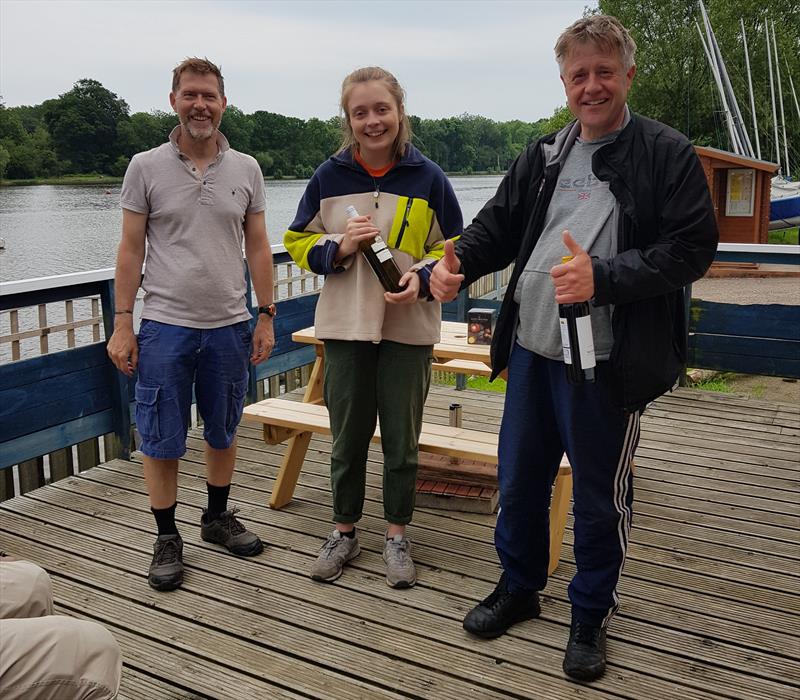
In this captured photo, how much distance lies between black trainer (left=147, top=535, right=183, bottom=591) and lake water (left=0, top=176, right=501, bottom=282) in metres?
12.8

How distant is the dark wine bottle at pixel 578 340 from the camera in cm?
183

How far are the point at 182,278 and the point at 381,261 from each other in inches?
25.4

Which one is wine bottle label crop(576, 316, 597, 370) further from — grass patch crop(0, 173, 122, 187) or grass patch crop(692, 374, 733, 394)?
grass patch crop(0, 173, 122, 187)

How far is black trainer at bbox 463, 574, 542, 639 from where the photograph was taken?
2291mm

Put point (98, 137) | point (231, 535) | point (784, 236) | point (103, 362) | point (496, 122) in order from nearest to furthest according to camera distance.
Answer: point (231, 535) < point (103, 362) < point (98, 137) < point (784, 236) < point (496, 122)

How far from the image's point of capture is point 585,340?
184cm

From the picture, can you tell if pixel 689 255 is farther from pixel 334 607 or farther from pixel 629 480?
pixel 334 607

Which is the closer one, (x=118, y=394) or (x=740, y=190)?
(x=118, y=394)

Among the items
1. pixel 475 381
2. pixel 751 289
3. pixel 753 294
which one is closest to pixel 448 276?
pixel 475 381

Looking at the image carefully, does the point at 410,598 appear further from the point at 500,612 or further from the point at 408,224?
the point at 408,224

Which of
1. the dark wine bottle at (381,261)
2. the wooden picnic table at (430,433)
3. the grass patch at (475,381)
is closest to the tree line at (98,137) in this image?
the grass patch at (475,381)

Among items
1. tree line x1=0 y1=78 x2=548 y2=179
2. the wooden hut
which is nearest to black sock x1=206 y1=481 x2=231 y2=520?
tree line x1=0 y1=78 x2=548 y2=179

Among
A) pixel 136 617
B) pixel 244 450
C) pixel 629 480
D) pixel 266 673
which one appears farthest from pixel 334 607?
pixel 244 450

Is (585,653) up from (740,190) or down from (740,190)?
down
